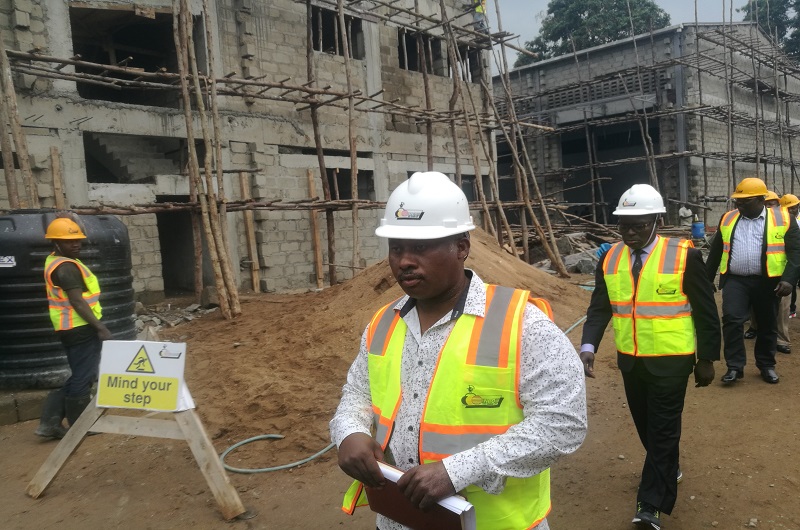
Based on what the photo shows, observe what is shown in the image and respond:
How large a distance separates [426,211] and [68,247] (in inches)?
163

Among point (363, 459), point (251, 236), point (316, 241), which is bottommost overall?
point (363, 459)

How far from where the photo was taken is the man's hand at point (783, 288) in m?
5.60

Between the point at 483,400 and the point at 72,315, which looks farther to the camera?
the point at 72,315

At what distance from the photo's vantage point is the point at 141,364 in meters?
3.95

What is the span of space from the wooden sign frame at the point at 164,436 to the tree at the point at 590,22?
31.9m

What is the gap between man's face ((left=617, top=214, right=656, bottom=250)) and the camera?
357 centimetres

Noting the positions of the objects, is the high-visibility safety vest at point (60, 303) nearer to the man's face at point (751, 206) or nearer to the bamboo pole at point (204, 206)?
the bamboo pole at point (204, 206)

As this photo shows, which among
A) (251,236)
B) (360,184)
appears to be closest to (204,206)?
(251,236)

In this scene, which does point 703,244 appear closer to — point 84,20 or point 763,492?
point 763,492

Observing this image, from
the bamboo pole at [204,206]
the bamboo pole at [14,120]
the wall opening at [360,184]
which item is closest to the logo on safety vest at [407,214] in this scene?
the bamboo pole at [14,120]

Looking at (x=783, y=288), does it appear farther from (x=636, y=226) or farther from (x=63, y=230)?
(x=63, y=230)

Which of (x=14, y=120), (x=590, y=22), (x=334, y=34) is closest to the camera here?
(x=14, y=120)

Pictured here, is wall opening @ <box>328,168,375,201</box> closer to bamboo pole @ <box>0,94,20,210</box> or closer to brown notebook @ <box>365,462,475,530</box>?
A: bamboo pole @ <box>0,94,20,210</box>

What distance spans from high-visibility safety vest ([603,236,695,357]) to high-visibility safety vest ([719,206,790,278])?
9.75 ft
